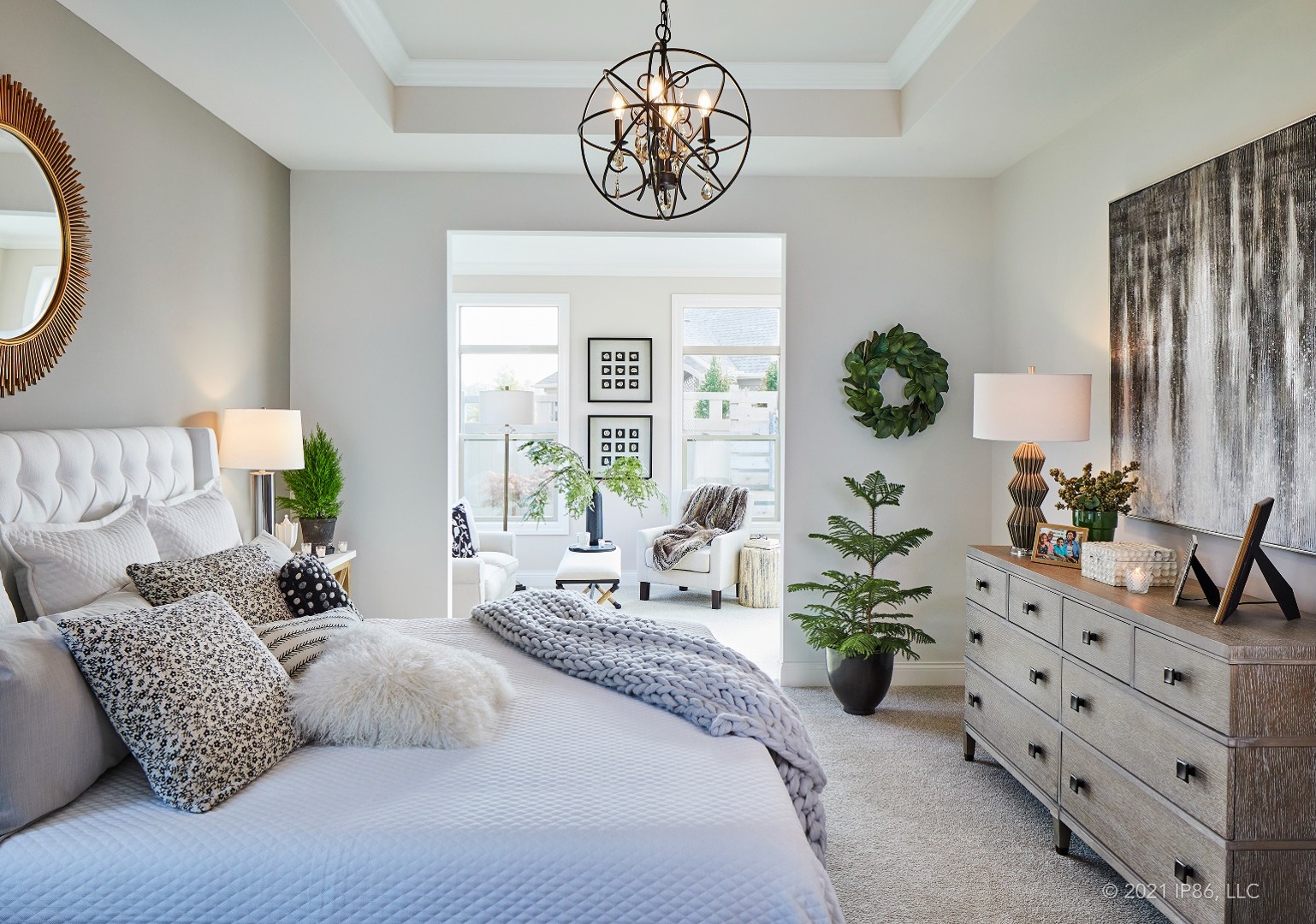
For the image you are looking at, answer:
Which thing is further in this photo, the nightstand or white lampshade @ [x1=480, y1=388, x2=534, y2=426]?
white lampshade @ [x1=480, y1=388, x2=534, y2=426]

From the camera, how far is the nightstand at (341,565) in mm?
3842

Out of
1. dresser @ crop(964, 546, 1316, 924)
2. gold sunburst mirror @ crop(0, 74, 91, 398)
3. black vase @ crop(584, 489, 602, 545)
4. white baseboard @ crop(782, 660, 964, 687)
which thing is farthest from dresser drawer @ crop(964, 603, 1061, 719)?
black vase @ crop(584, 489, 602, 545)

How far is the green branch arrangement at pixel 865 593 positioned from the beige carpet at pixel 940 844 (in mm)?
372

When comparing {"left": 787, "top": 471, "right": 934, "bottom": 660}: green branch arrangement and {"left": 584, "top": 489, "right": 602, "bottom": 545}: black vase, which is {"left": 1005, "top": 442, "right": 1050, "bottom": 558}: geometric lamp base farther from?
{"left": 584, "top": 489, "right": 602, "bottom": 545}: black vase

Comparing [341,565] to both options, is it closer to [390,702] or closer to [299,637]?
[299,637]

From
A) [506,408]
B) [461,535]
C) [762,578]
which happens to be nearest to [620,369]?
[506,408]

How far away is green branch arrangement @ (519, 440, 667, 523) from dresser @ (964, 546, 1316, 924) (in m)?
4.08

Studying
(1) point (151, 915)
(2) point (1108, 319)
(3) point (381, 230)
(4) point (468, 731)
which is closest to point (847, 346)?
(2) point (1108, 319)

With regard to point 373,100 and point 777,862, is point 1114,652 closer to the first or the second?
point 777,862

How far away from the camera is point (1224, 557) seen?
8.75ft

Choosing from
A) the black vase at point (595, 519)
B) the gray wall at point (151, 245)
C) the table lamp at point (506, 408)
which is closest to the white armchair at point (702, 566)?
the black vase at point (595, 519)

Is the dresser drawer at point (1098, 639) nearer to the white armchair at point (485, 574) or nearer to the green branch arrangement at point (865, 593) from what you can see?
the green branch arrangement at point (865, 593)

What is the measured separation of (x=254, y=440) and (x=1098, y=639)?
311cm

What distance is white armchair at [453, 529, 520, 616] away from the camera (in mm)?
4629
